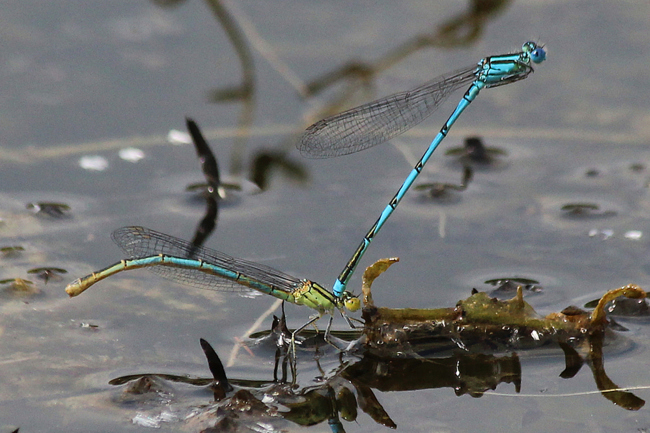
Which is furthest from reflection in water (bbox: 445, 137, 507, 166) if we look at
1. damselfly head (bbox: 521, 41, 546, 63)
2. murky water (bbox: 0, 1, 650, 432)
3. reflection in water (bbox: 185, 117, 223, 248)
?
reflection in water (bbox: 185, 117, 223, 248)

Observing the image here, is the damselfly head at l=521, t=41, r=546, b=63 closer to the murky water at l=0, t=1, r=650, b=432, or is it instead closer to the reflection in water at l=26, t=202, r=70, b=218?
the murky water at l=0, t=1, r=650, b=432

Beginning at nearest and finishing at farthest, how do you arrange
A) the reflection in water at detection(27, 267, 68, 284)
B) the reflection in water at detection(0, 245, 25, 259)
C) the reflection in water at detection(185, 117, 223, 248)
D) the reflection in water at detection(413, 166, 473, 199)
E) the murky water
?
the murky water → the reflection in water at detection(27, 267, 68, 284) → the reflection in water at detection(0, 245, 25, 259) → the reflection in water at detection(185, 117, 223, 248) → the reflection in water at detection(413, 166, 473, 199)

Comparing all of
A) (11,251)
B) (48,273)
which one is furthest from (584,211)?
(11,251)

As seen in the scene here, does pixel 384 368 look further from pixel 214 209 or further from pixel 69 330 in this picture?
pixel 214 209

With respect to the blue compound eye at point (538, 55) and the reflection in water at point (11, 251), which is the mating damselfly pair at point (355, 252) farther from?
the reflection in water at point (11, 251)

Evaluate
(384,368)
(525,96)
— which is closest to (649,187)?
(525,96)

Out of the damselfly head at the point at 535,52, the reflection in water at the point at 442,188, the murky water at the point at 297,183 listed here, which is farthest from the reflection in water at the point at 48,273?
the damselfly head at the point at 535,52
